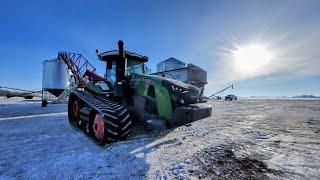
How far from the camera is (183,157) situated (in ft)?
12.6

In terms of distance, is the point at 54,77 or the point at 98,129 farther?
the point at 54,77

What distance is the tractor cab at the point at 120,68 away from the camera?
559 cm

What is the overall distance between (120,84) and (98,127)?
138 centimetres

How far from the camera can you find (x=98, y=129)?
493 centimetres

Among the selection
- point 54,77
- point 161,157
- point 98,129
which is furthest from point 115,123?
point 54,77

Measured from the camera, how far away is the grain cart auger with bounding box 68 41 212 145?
4414 mm

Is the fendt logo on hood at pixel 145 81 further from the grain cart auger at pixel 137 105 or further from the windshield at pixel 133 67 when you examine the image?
the windshield at pixel 133 67

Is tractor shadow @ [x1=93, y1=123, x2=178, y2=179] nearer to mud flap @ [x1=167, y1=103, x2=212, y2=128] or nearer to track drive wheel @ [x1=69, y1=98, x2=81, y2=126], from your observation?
mud flap @ [x1=167, y1=103, x2=212, y2=128]

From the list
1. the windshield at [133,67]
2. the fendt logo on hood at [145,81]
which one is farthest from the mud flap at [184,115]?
the windshield at [133,67]

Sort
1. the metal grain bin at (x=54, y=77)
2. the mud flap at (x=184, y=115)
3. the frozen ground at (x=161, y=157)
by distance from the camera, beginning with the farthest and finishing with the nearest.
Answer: the metal grain bin at (x=54, y=77) < the mud flap at (x=184, y=115) < the frozen ground at (x=161, y=157)

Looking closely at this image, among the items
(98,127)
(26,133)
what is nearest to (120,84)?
(98,127)

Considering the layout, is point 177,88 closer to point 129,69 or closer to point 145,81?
point 145,81

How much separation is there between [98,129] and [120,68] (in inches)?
71.6

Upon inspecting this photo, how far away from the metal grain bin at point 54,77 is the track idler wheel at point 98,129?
61.8 ft
